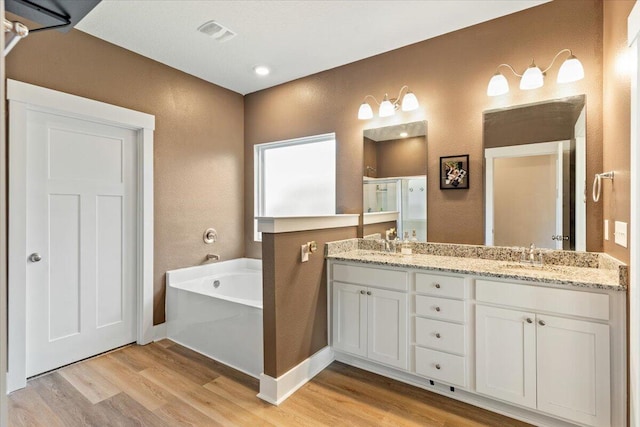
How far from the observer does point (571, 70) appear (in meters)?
2.17

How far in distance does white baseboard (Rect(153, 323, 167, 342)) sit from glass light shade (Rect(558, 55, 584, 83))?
3.81 meters

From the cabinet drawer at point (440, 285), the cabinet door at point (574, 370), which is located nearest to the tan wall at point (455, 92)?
the cabinet drawer at point (440, 285)

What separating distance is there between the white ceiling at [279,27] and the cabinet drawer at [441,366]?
242cm

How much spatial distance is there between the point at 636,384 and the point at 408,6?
255cm

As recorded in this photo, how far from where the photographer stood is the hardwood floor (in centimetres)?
207

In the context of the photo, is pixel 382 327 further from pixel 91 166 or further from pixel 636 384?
pixel 91 166

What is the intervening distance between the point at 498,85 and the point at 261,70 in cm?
216

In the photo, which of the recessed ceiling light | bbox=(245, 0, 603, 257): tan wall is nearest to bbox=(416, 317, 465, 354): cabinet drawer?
bbox=(245, 0, 603, 257): tan wall

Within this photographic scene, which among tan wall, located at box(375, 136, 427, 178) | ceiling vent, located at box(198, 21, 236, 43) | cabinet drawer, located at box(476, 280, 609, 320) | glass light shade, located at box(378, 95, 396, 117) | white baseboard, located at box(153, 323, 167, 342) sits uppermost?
ceiling vent, located at box(198, 21, 236, 43)

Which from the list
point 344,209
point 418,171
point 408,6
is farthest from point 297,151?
point 408,6

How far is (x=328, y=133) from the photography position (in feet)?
11.3

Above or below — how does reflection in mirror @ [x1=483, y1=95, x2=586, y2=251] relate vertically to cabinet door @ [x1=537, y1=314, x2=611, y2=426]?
above

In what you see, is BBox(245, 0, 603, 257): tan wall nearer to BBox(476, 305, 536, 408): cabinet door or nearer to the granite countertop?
the granite countertop

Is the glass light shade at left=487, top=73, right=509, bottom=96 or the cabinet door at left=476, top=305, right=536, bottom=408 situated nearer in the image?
the cabinet door at left=476, top=305, right=536, bottom=408
